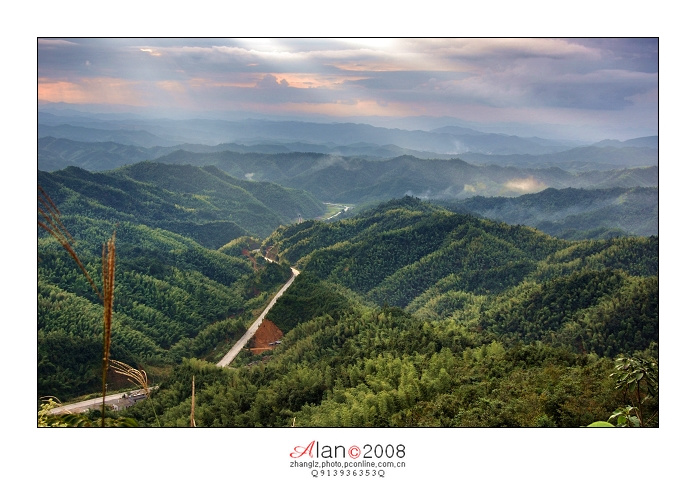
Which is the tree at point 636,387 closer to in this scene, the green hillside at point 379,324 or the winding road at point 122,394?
the green hillside at point 379,324

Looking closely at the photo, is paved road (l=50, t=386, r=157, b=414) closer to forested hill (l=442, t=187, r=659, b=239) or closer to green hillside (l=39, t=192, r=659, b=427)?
green hillside (l=39, t=192, r=659, b=427)

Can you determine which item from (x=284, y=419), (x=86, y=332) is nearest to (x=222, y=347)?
(x=86, y=332)

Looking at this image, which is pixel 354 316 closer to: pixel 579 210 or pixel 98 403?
pixel 98 403

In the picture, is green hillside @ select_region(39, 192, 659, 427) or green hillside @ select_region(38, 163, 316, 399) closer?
green hillside @ select_region(39, 192, 659, 427)

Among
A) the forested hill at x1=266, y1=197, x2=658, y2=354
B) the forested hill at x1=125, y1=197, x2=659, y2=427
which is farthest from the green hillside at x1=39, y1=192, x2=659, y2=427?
the forested hill at x1=266, y1=197, x2=658, y2=354

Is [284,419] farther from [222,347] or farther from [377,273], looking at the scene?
[377,273]

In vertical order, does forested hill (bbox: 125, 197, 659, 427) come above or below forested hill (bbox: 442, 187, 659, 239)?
below

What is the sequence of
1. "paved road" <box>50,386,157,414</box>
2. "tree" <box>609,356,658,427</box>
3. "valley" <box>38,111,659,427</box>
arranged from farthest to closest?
"paved road" <box>50,386,157,414</box> → "valley" <box>38,111,659,427</box> → "tree" <box>609,356,658,427</box>

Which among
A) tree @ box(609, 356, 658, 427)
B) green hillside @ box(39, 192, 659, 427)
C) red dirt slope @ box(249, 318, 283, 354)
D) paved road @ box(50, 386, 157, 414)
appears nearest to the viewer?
tree @ box(609, 356, 658, 427)

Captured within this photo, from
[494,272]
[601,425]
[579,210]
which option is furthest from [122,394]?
[579,210]
